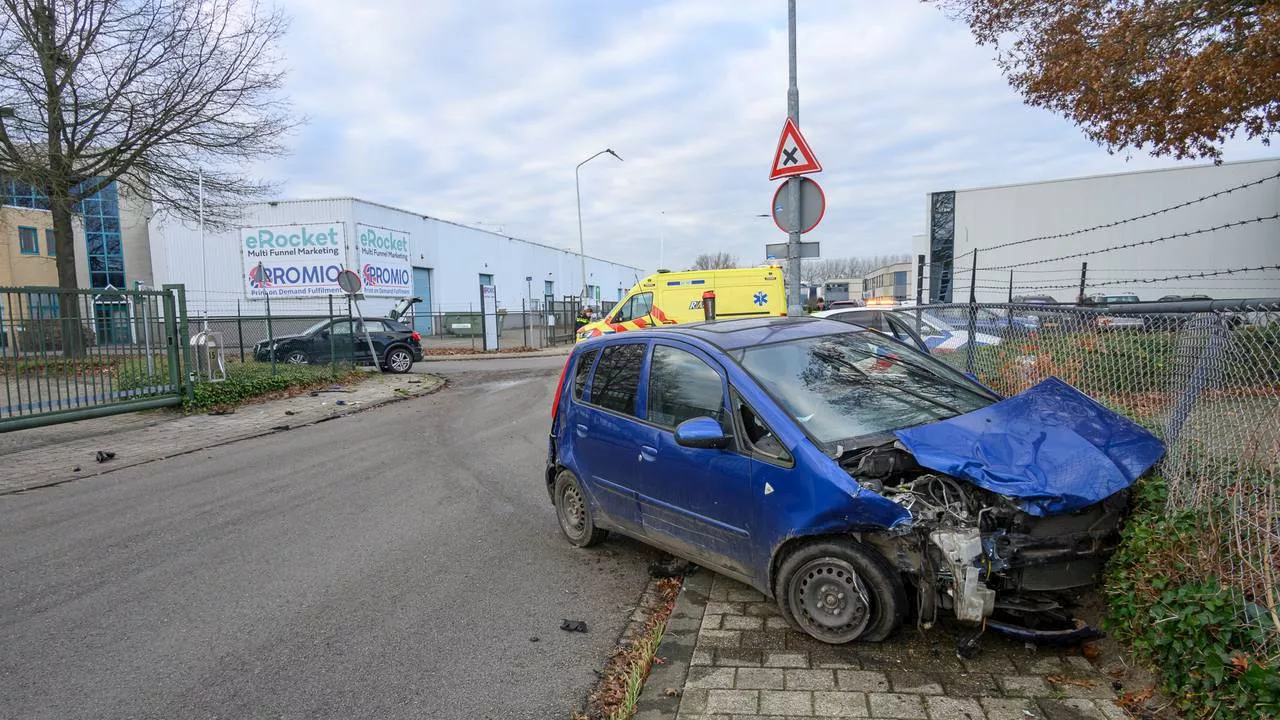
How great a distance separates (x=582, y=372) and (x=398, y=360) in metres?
14.9

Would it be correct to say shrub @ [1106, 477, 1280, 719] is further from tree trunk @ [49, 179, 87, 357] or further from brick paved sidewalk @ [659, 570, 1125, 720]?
→ tree trunk @ [49, 179, 87, 357]

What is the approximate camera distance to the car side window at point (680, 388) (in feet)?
12.9

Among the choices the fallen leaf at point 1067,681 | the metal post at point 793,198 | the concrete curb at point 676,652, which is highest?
the metal post at point 793,198

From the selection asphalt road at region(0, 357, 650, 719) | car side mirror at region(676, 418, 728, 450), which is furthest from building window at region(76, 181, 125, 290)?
car side mirror at region(676, 418, 728, 450)

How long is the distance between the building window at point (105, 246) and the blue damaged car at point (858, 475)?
43626mm

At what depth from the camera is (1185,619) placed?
2602 millimetres

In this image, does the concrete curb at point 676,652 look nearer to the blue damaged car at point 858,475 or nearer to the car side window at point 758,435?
the blue damaged car at point 858,475

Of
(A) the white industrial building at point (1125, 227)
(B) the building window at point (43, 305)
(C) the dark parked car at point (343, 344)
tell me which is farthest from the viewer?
(A) the white industrial building at point (1125, 227)

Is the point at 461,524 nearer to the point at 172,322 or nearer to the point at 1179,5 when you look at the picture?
the point at 172,322

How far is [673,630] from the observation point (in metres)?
3.70

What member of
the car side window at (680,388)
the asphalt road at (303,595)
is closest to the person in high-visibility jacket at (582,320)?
the asphalt road at (303,595)

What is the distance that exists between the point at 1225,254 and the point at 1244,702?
110ft

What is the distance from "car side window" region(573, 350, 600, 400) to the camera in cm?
507

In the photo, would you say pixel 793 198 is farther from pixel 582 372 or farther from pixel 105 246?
pixel 105 246
